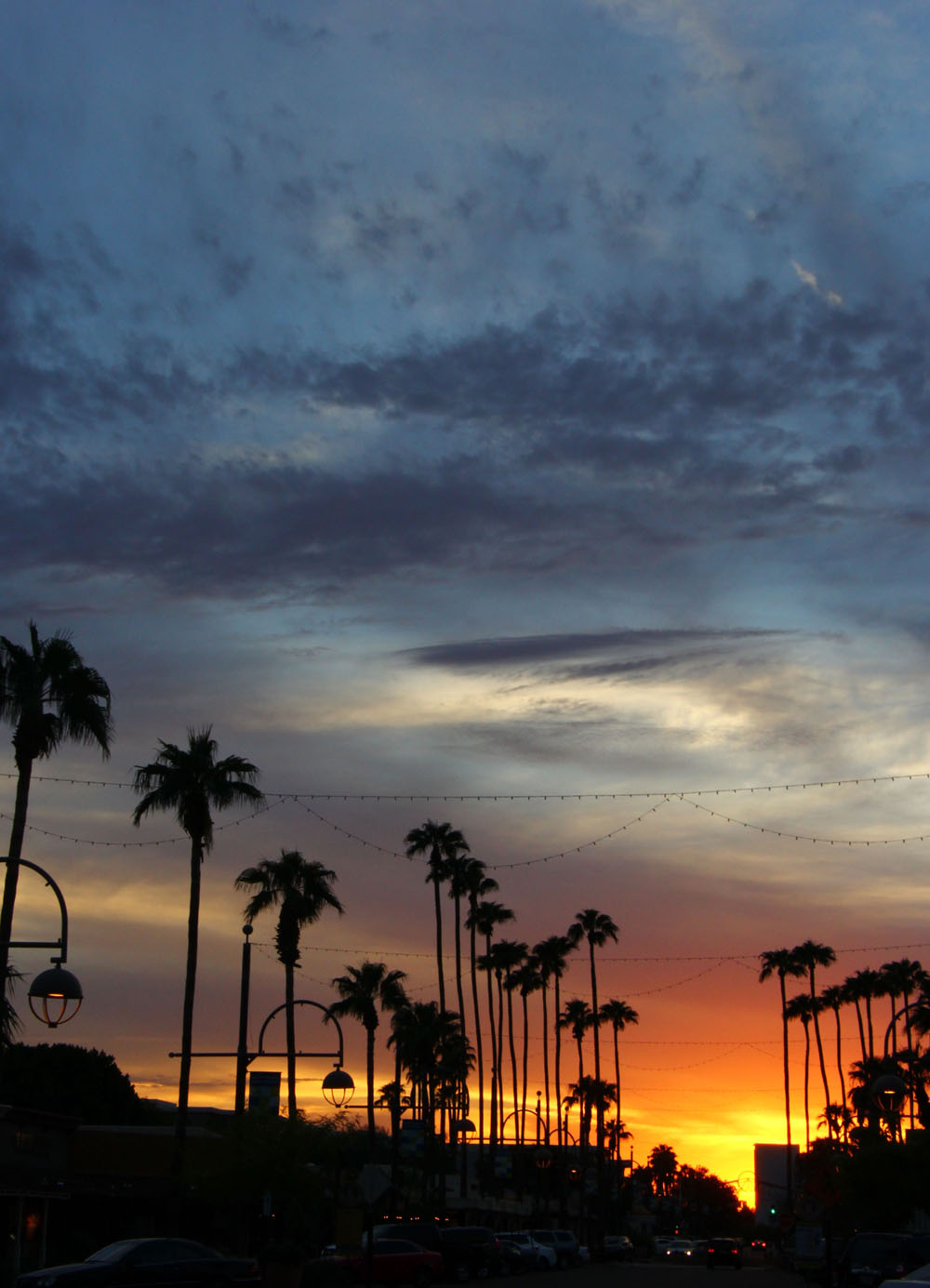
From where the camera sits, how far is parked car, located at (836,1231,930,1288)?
3206cm

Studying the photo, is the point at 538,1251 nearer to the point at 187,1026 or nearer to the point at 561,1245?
the point at 561,1245

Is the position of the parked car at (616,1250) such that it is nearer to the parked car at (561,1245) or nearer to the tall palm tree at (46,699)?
the parked car at (561,1245)

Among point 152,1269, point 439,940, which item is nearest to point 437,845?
point 439,940

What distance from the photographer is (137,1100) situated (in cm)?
8031

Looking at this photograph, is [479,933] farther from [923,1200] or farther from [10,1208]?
[10,1208]

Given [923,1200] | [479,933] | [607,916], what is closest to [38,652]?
[923,1200]

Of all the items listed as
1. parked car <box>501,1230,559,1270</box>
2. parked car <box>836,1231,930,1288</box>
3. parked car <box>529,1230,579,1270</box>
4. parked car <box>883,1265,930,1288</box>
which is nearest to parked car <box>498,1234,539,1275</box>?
parked car <box>501,1230,559,1270</box>

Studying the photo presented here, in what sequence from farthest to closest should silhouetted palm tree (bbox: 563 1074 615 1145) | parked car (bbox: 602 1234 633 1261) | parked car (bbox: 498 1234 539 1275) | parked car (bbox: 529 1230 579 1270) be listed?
silhouetted palm tree (bbox: 563 1074 615 1145) < parked car (bbox: 602 1234 633 1261) < parked car (bbox: 529 1230 579 1270) < parked car (bbox: 498 1234 539 1275)

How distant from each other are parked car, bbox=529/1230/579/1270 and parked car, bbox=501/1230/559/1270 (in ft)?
4.68

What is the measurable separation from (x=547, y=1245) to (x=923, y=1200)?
20805 millimetres

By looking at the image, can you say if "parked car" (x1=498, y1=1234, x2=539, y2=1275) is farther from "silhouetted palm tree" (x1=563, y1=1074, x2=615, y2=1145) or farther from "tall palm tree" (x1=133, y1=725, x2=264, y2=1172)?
"silhouetted palm tree" (x1=563, y1=1074, x2=615, y2=1145)

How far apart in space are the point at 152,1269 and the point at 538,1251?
119ft

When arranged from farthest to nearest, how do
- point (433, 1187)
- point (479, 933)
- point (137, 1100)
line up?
point (479, 933) → point (433, 1187) → point (137, 1100)

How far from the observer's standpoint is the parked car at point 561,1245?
213 ft
